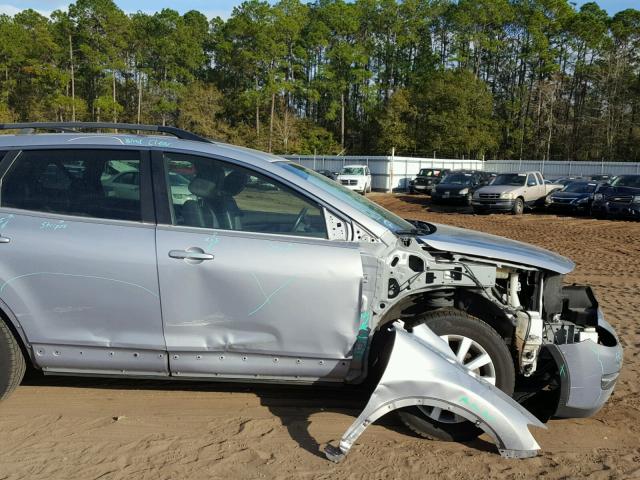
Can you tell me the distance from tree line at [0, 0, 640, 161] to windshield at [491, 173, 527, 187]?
118 ft

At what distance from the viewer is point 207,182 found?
3.81 metres

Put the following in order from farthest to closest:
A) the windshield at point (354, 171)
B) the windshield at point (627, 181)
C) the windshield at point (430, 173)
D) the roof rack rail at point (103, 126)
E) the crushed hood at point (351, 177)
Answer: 1. the windshield at point (354, 171)
2. the crushed hood at point (351, 177)
3. the windshield at point (430, 173)
4. the windshield at point (627, 181)
5. the roof rack rail at point (103, 126)

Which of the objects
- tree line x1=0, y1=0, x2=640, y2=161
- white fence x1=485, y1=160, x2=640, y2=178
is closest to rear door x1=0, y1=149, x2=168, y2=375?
white fence x1=485, y1=160, x2=640, y2=178

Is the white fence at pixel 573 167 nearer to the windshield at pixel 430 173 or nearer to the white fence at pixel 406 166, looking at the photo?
the white fence at pixel 406 166

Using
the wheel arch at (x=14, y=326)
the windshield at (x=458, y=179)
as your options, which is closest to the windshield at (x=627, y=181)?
the windshield at (x=458, y=179)

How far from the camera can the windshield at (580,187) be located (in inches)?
904

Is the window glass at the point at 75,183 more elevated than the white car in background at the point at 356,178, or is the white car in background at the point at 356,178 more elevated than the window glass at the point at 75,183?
the window glass at the point at 75,183

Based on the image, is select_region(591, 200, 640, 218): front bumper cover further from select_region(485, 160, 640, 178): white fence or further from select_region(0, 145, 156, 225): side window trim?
select_region(0, 145, 156, 225): side window trim

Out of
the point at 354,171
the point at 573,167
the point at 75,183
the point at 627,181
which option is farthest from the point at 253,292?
the point at 573,167

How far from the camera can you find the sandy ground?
129 inches

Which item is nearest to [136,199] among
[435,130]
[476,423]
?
[476,423]

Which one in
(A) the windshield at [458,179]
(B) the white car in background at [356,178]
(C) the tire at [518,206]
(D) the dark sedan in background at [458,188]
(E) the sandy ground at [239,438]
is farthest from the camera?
(B) the white car in background at [356,178]

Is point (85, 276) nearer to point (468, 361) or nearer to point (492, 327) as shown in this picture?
point (468, 361)

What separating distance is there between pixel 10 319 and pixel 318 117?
250ft
